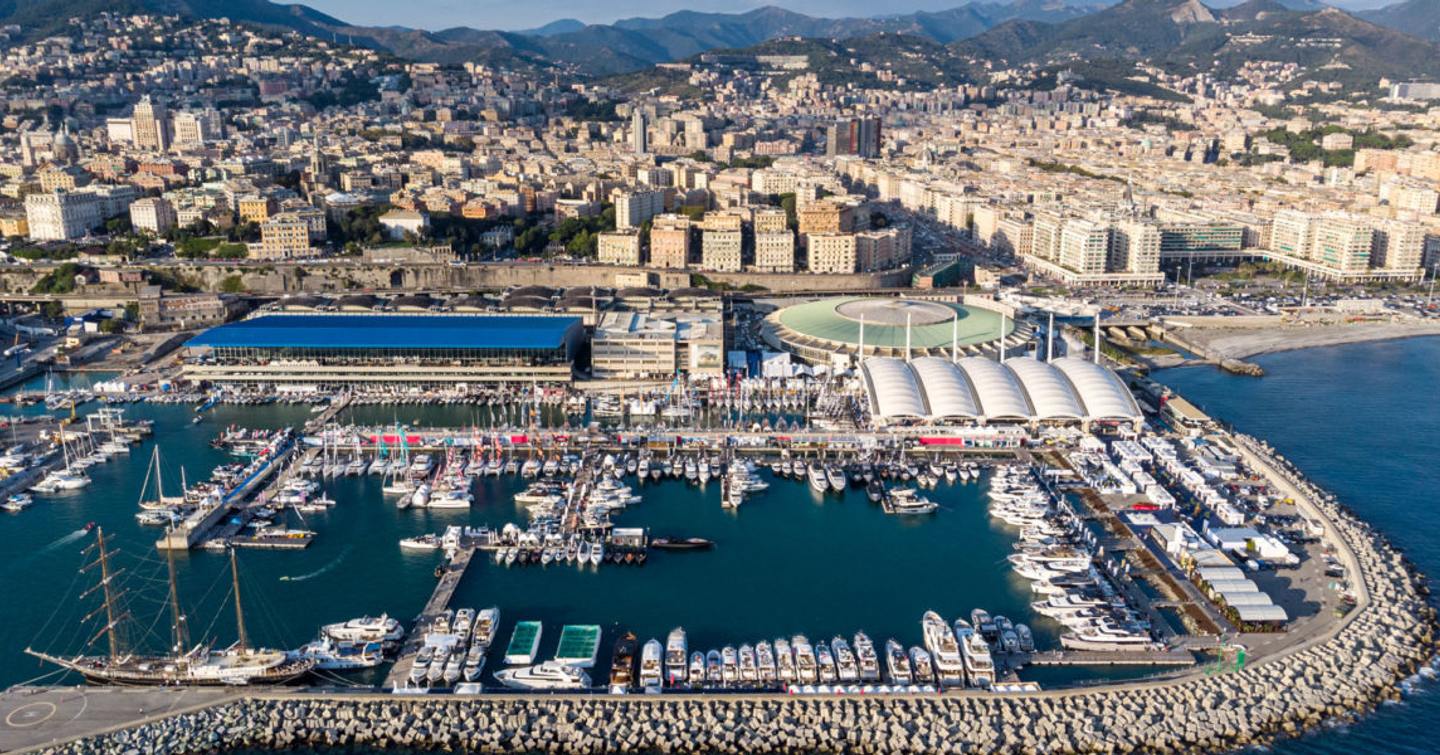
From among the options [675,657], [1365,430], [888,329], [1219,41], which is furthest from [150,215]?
[1219,41]

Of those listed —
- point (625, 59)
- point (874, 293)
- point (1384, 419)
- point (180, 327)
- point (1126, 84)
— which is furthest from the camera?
point (625, 59)

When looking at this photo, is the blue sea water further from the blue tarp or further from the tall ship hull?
the blue tarp

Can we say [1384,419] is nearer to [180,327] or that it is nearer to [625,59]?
[180,327]

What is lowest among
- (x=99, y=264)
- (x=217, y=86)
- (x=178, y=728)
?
(x=178, y=728)

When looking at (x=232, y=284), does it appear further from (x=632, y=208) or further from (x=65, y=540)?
(x=65, y=540)

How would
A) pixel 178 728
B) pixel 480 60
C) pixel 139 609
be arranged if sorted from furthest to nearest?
pixel 480 60 → pixel 139 609 → pixel 178 728

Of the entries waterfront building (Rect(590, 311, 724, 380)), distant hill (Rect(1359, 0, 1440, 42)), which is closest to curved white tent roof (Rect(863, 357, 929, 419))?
waterfront building (Rect(590, 311, 724, 380))

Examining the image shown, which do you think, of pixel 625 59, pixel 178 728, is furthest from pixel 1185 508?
pixel 625 59
